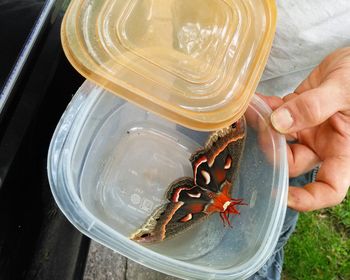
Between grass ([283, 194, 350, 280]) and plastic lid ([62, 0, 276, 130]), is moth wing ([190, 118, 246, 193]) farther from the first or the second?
grass ([283, 194, 350, 280])

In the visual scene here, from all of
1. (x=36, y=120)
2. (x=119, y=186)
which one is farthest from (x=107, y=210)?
(x=36, y=120)

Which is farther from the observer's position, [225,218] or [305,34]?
[305,34]

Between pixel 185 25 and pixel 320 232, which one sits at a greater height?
pixel 185 25

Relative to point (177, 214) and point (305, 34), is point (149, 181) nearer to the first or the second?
point (177, 214)

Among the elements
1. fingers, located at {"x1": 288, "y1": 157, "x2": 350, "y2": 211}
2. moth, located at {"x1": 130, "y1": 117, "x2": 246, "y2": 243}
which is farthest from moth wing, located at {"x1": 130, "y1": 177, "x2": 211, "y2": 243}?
fingers, located at {"x1": 288, "y1": 157, "x2": 350, "y2": 211}

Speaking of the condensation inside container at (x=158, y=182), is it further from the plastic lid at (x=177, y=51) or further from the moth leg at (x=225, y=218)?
the plastic lid at (x=177, y=51)

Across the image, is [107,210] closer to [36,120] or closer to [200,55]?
[36,120]

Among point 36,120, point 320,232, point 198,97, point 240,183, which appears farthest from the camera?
point 320,232

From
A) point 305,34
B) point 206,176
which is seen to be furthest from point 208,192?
point 305,34
